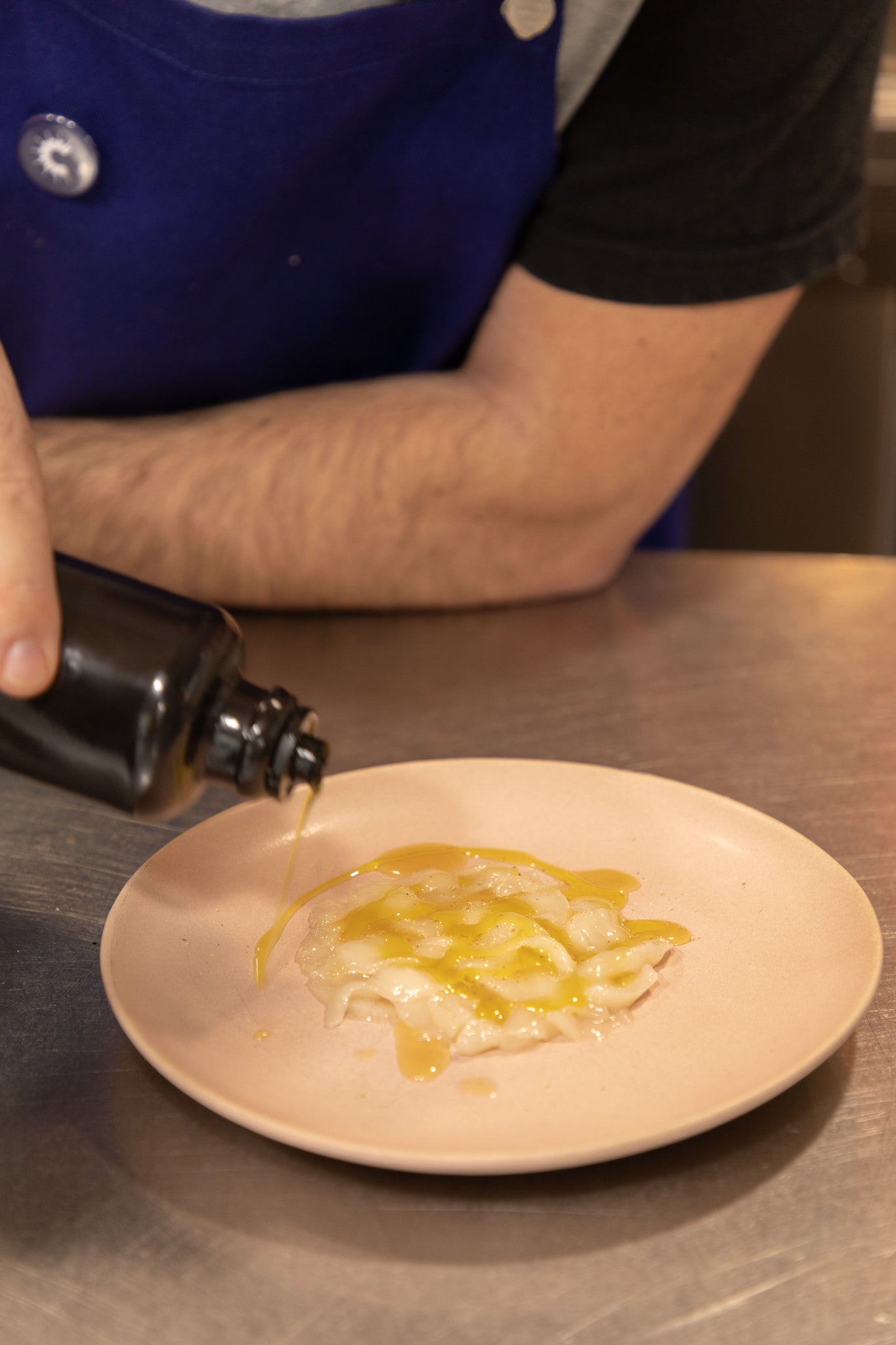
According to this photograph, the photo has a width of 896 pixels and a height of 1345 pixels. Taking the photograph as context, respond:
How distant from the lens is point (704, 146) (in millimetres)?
1079

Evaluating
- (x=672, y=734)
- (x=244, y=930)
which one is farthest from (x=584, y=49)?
(x=244, y=930)

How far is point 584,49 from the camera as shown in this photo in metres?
1.03

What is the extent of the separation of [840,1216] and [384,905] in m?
0.27

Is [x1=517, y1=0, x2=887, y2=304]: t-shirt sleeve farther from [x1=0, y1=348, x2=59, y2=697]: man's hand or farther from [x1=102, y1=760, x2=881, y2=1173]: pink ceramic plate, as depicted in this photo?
[x1=0, y1=348, x2=59, y2=697]: man's hand

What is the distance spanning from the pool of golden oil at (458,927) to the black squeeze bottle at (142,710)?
0.39ft

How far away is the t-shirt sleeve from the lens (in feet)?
3.45

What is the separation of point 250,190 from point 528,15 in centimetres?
26

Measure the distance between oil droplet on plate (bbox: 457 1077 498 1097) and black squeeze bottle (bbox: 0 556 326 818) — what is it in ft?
0.52

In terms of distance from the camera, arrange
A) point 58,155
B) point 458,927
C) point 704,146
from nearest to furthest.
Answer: point 458,927, point 58,155, point 704,146

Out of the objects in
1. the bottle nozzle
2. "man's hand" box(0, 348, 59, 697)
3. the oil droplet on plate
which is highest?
"man's hand" box(0, 348, 59, 697)

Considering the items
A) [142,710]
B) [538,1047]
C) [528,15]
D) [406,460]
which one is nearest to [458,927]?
[538,1047]

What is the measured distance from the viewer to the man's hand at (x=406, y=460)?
115 cm

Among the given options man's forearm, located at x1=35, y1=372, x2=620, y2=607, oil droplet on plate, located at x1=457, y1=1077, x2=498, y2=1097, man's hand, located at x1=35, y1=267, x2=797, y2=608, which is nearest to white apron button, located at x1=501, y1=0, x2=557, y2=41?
man's hand, located at x1=35, y1=267, x2=797, y2=608

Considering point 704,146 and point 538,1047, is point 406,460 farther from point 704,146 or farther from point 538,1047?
point 538,1047
